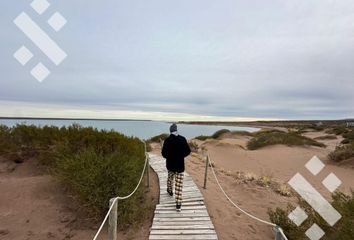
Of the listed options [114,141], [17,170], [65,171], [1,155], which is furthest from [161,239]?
[1,155]

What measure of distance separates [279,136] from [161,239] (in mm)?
24950

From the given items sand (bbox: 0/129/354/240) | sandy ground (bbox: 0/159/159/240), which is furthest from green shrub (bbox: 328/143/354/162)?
sandy ground (bbox: 0/159/159/240)

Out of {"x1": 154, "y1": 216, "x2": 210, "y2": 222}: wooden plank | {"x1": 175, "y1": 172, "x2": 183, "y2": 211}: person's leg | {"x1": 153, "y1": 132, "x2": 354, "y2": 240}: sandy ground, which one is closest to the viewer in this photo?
{"x1": 154, "y1": 216, "x2": 210, "y2": 222}: wooden plank

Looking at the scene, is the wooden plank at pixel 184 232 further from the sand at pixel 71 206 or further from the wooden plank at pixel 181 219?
the wooden plank at pixel 181 219

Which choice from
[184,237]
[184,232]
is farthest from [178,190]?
[184,237]

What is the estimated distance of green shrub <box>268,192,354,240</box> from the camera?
549 centimetres

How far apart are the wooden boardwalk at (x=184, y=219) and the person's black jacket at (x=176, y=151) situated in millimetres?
998

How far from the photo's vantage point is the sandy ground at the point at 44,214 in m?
7.58

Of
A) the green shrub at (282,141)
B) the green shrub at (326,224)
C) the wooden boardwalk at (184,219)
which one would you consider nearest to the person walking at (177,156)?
the wooden boardwalk at (184,219)

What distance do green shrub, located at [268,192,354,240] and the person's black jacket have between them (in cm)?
244

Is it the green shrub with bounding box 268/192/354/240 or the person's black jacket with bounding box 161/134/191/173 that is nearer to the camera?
the green shrub with bounding box 268/192/354/240

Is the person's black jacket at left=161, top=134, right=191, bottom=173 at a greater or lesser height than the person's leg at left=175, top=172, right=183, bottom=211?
greater

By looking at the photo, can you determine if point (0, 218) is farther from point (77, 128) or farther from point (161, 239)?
point (77, 128)

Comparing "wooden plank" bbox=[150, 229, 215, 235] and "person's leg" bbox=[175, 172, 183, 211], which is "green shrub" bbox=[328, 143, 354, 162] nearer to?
"person's leg" bbox=[175, 172, 183, 211]
